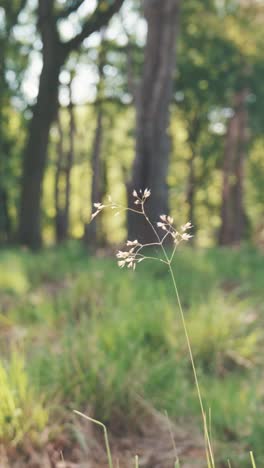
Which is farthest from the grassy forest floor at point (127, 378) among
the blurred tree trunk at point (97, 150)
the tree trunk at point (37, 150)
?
the blurred tree trunk at point (97, 150)

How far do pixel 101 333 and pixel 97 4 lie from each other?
10759mm

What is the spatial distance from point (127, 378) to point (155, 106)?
6657 mm

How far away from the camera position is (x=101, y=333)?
360 cm

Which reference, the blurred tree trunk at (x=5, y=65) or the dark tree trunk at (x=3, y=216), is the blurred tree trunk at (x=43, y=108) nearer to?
the blurred tree trunk at (x=5, y=65)

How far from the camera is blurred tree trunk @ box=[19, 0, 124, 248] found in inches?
464

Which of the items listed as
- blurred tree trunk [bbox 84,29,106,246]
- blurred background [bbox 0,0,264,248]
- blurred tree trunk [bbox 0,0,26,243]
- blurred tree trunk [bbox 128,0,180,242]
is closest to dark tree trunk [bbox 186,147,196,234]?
blurred background [bbox 0,0,264,248]

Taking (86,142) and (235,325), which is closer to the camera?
(235,325)

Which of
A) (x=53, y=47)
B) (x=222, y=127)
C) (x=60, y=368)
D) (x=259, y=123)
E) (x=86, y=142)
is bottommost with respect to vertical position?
(x=60, y=368)

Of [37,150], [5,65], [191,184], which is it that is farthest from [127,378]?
[191,184]

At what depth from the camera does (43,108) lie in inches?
468

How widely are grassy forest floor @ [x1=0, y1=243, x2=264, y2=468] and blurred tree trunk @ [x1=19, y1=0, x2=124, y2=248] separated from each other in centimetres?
659

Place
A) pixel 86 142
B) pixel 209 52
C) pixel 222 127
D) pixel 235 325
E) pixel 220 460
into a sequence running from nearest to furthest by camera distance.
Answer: pixel 220 460
pixel 235 325
pixel 209 52
pixel 222 127
pixel 86 142

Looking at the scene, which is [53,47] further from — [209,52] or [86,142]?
[86,142]

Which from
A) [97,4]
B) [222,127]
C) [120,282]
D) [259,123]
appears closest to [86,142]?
[222,127]
